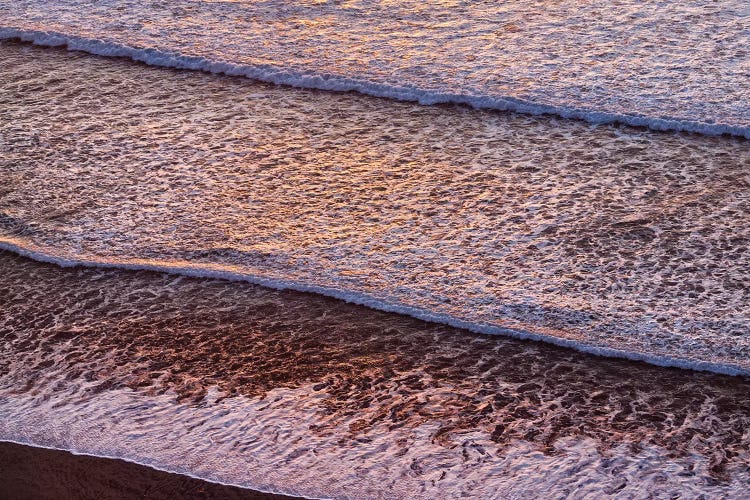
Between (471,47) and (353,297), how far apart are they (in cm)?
212

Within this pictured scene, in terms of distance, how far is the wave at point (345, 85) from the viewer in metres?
4.04

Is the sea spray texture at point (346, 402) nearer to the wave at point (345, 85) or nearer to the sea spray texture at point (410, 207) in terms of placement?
the sea spray texture at point (410, 207)

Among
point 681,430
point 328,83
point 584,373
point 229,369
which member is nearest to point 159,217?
point 229,369

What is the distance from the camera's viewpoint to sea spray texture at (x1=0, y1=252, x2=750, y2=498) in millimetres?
2402

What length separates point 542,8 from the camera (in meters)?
5.25

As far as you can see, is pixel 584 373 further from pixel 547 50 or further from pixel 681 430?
pixel 547 50

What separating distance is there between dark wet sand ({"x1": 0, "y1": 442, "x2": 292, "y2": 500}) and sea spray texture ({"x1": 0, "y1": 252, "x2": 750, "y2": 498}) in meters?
0.04

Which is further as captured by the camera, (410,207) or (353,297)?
(410,207)

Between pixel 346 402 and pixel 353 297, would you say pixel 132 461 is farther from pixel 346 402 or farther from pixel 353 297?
pixel 353 297

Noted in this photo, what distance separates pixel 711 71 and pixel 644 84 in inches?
12.7

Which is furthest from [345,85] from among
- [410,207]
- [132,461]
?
[132,461]

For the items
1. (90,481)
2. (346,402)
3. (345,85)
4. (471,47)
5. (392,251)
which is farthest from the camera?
(471,47)

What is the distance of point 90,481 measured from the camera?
2.41m

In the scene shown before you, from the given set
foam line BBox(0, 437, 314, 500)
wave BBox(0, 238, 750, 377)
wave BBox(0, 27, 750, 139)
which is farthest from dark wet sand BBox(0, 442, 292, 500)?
wave BBox(0, 27, 750, 139)
